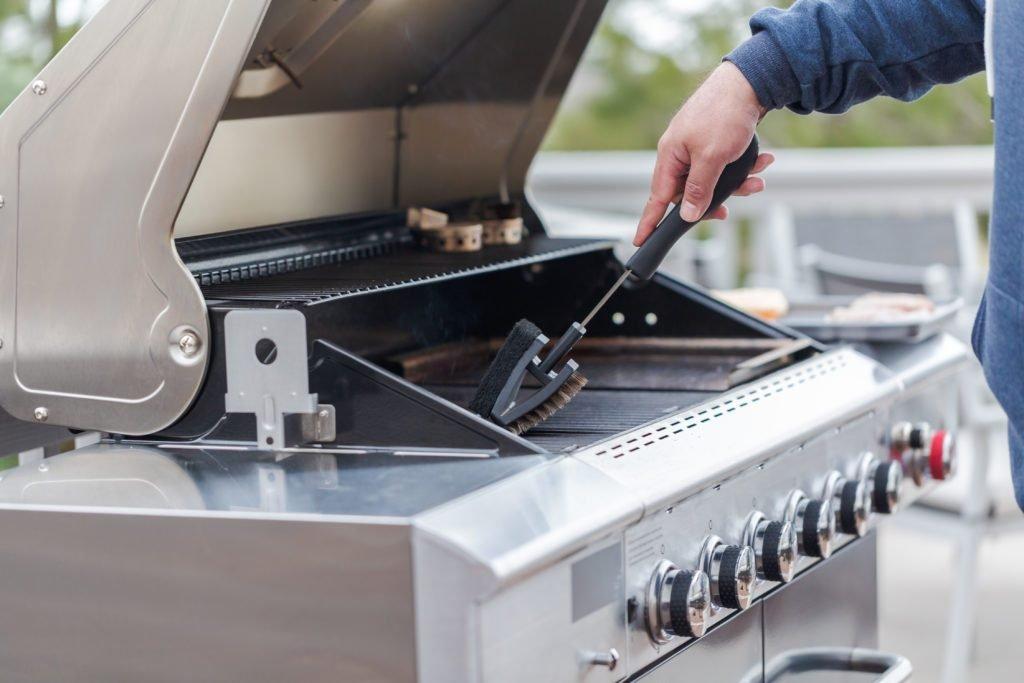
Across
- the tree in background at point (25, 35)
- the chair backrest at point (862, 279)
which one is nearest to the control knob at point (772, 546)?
the chair backrest at point (862, 279)

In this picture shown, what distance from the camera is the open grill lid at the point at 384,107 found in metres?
1.42

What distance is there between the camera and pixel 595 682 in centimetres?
108

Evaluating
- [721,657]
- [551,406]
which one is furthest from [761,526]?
[551,406]

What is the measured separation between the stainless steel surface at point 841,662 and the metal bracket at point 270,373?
63cm

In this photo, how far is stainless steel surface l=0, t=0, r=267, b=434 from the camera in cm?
117

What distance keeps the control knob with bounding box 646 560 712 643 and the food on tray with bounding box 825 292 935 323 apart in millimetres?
809

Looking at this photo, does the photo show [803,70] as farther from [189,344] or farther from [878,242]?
[878,242]

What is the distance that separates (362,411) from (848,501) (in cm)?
59

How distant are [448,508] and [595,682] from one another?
0.21 meters

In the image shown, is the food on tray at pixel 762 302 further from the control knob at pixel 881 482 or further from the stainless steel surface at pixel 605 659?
the stainless steel surface at pixel 605 659

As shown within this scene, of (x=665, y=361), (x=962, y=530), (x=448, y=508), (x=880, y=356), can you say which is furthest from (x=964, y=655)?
(x=448, y=508)

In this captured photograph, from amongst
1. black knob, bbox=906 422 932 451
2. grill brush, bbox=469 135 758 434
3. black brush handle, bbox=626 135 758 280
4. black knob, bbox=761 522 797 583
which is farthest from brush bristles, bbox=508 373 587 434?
black knob, bbox=906 422 932 451

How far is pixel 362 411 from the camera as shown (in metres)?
1.21

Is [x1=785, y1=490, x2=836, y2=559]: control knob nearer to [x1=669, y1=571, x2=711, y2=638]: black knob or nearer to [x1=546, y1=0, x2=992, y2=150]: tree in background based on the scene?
[x1=669, y1=571, x2=711, y2=638]: black knob
